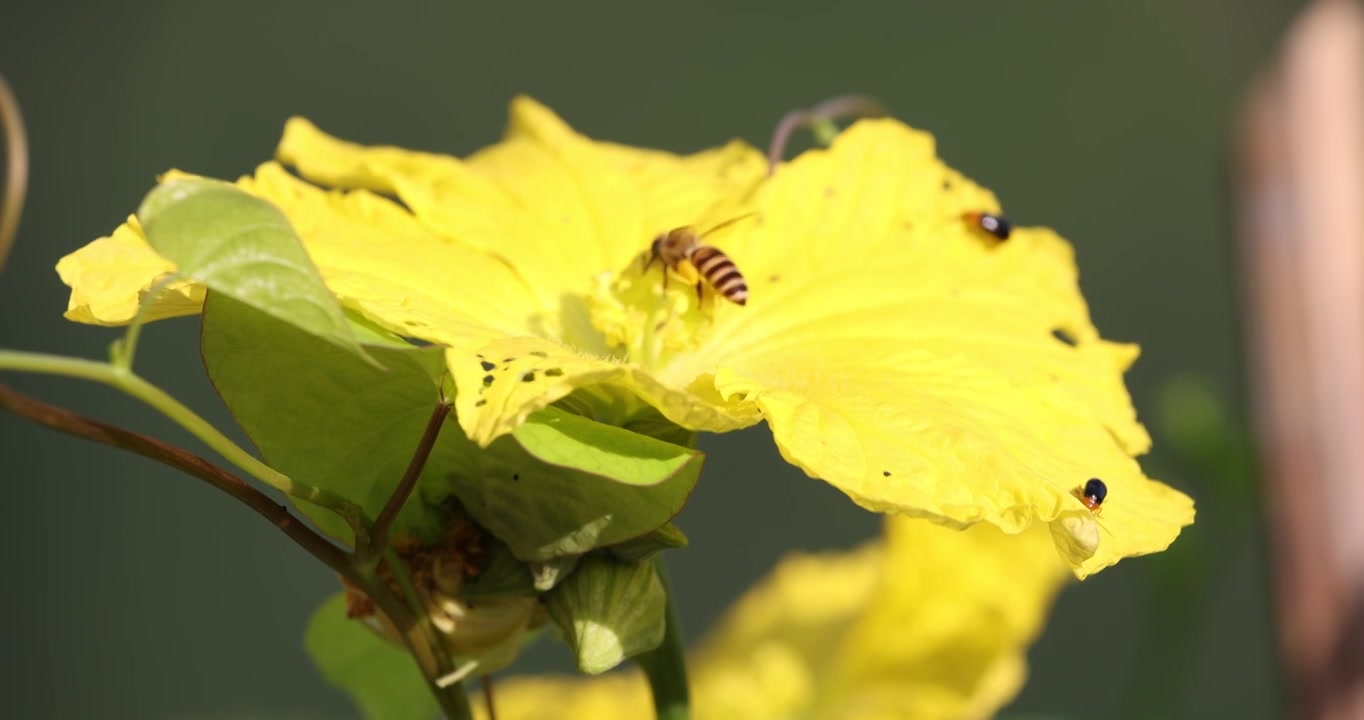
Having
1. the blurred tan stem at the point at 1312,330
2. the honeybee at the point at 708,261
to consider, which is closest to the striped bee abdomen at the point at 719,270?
the honeybee at the point at 708,261

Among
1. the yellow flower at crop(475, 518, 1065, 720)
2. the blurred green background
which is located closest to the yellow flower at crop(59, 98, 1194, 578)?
the yellow flower at crop(475, 518, 1065, 720)

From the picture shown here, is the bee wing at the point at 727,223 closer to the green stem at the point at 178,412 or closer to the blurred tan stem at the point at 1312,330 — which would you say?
the green stem at the point at 178,412

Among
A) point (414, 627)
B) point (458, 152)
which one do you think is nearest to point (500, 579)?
point (414, 627)

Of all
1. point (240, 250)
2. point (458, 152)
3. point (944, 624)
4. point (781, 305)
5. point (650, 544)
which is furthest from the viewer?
point (458, 152)

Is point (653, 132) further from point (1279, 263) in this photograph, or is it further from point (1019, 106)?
point (1279, 263)

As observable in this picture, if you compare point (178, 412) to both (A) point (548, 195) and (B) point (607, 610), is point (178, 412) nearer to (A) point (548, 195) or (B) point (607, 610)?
(B) point (607, 610)

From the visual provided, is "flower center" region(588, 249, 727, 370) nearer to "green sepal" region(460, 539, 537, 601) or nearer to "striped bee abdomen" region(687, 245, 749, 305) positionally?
"striped bee abdomen" region(687, 245, 749, 305)
